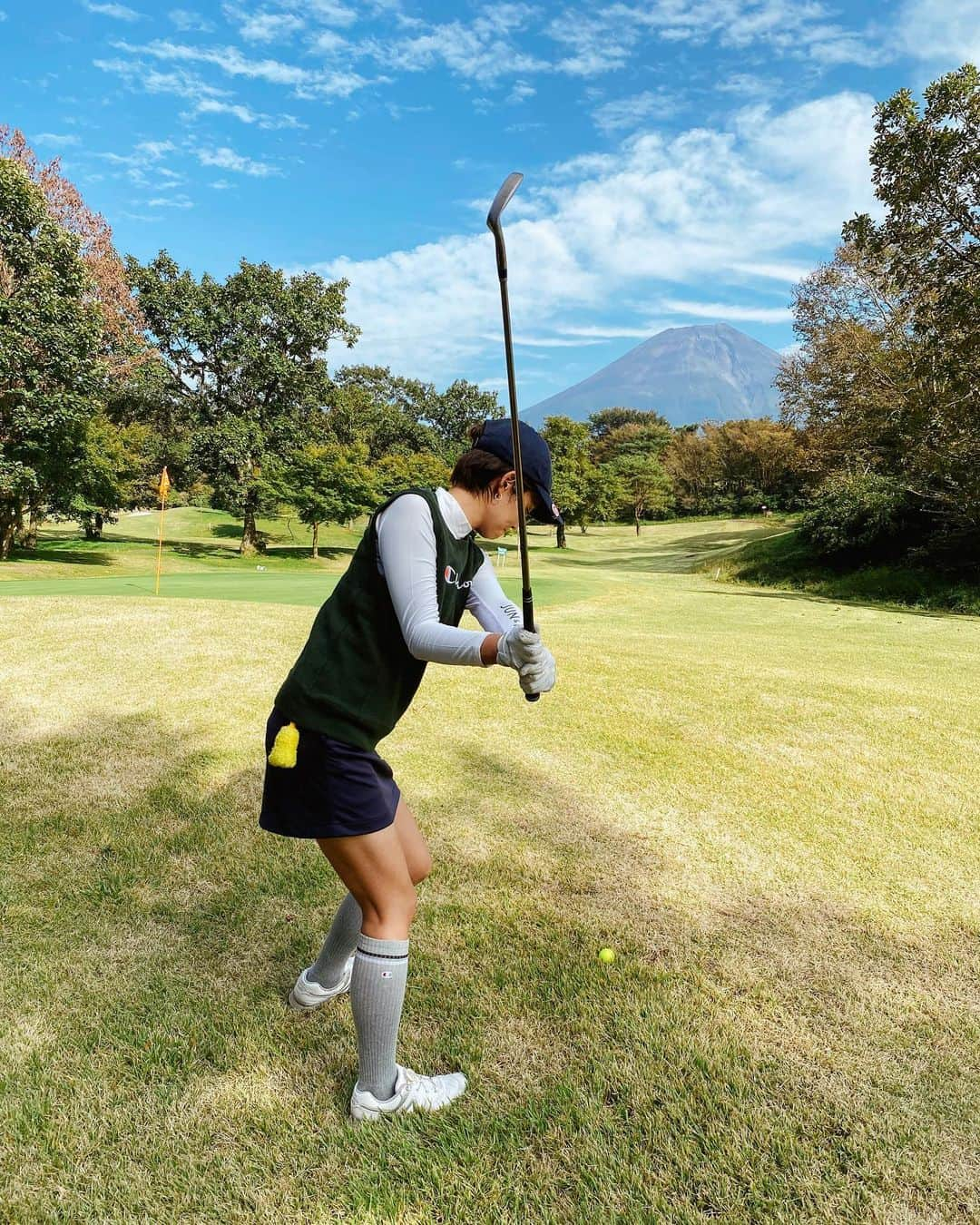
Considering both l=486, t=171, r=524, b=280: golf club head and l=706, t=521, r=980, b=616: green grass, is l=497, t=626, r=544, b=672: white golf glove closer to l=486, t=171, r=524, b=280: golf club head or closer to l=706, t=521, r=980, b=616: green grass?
l=486, t=171, r=524, b=280: golf club head

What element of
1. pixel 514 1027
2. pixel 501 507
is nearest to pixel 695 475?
pixel 514 1027

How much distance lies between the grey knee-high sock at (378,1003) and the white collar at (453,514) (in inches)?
55.0

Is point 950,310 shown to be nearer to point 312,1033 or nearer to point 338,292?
point 312,1033

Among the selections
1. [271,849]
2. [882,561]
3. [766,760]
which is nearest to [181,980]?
[271,849]

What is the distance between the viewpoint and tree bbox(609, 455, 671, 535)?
60312 mm

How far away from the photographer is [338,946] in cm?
308

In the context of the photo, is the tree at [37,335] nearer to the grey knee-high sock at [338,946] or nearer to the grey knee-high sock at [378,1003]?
the grey knee-high sock at [338,946]

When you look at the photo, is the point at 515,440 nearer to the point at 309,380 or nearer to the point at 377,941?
the point at 377,941

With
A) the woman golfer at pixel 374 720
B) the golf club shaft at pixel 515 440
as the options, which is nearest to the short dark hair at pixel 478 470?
the woman golfer at pixel 374 720

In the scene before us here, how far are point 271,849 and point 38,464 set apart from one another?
22.5 meters

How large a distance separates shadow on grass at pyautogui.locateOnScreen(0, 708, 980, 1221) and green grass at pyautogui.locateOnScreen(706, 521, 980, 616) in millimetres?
23425

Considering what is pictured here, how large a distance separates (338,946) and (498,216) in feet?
9.26

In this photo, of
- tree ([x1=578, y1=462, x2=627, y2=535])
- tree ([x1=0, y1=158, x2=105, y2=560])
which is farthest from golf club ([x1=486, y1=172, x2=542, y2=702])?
tree ([x1=578, y1=462, x2=627, y2=535])

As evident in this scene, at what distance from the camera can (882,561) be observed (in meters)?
28.8
